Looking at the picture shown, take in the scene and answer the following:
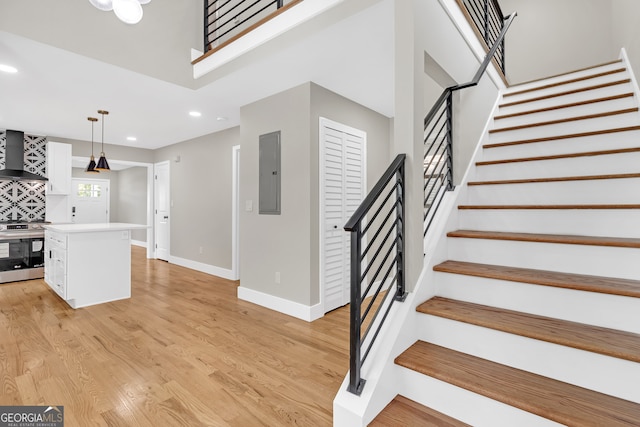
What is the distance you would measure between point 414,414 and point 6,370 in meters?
2.83

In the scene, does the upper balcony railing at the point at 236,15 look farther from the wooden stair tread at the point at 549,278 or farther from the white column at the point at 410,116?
the wooden stair tread at the point at 549,278

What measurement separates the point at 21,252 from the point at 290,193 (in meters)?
4.83

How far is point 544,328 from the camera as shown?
1308mm

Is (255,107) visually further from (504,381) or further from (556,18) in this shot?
(556,18)

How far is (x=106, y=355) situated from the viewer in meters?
2.42

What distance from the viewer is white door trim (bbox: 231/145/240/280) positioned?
4.90 m

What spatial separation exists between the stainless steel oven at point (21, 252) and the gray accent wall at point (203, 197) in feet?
6.74

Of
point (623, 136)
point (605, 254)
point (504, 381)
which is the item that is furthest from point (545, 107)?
point (504, 381)

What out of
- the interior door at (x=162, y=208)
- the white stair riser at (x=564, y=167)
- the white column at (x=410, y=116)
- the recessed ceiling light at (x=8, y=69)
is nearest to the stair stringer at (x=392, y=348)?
the white column at (x=410, y=116)

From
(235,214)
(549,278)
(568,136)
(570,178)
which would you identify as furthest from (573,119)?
(235,214)

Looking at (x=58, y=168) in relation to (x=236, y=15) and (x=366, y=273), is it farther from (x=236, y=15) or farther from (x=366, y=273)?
(x=366, y=273)

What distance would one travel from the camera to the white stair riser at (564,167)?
195cm

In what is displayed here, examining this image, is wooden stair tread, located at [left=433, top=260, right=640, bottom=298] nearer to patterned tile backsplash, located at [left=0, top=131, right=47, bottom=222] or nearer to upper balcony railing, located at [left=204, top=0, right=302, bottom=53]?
upper balcony railing, located at [left=204, top=0, right=302, bottom=53]

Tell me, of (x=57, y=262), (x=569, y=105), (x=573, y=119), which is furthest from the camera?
(x=57, y=262)
